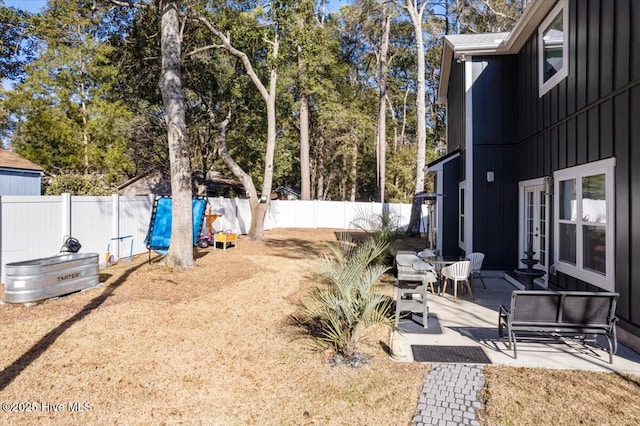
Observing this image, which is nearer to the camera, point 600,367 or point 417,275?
point 600,367

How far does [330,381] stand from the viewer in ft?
12.0

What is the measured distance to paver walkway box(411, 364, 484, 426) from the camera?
296 cm

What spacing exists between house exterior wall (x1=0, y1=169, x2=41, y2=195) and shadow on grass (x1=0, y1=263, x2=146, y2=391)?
1256cm

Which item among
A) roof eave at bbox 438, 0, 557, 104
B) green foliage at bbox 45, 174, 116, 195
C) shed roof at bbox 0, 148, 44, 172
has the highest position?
roof eave at bbox 438, 0, 557, 104

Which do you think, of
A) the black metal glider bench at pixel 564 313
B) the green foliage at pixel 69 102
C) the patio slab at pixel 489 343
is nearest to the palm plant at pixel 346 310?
the patio slab at pixel 489 343

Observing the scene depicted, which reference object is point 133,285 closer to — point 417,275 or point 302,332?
point 302,332

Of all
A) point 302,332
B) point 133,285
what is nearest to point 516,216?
point 302,332

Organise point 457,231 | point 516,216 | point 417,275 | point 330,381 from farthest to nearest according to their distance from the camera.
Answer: point 457,231, point 516,216, point 417,275, point 330,381

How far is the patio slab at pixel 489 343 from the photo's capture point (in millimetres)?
3836

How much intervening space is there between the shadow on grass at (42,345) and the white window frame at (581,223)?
6.60 m

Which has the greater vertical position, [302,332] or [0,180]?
[0,180]

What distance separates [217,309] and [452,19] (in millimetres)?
27763

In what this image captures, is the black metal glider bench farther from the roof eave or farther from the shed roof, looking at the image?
the shed roof

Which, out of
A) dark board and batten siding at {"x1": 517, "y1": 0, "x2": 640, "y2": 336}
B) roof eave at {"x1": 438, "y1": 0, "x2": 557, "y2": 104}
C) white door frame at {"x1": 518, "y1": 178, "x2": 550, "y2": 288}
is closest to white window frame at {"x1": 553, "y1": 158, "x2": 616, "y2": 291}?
dark board and batten siding at {"x1": 517, "y1": 0, "x2": 640, "y2": 336}
